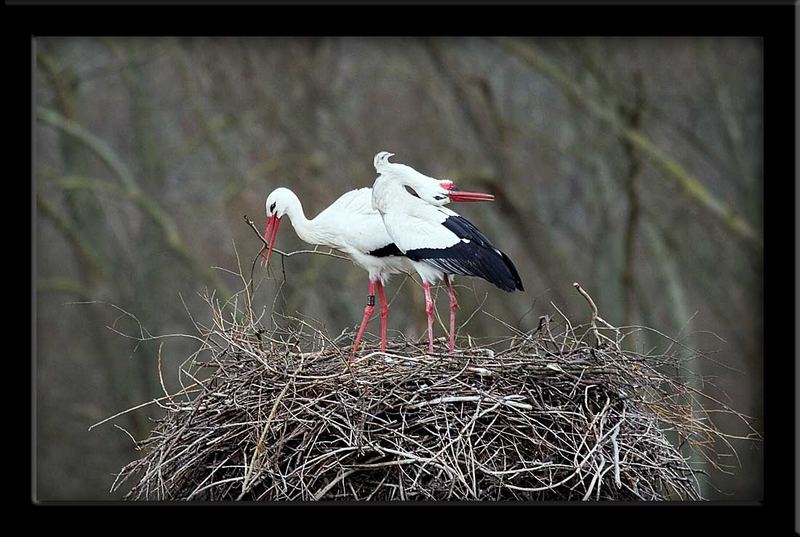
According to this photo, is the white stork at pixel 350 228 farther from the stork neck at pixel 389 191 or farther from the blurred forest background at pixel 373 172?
the blurred forest background at pixel 373 172

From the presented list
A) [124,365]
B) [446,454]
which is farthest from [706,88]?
[446,454]

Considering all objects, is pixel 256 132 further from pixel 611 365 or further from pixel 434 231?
pixel 611 365

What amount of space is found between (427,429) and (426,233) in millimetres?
1356

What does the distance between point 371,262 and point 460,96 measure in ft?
27.3

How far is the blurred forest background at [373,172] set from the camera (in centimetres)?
1442

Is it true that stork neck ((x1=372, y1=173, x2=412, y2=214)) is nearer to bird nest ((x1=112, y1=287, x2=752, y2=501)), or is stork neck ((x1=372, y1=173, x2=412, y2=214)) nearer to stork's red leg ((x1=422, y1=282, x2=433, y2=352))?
stork's red leg ((x1=422, y1=282, x2=433, y2=352))

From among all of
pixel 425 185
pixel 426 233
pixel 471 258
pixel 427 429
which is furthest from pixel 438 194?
pixel 427 429

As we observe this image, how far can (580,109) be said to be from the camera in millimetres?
14719

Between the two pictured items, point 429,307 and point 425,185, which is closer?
point 425,185

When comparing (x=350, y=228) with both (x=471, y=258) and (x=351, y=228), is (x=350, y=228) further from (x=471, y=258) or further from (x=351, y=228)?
(x=471, y=258)

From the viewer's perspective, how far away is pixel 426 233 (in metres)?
6.90

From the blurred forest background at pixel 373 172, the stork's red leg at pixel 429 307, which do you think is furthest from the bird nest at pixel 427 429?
the blurred forest background at pixel 373 172

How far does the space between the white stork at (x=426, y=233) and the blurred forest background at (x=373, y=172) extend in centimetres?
677

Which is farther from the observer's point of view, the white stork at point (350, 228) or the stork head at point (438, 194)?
the white stork at point (350, 228)
